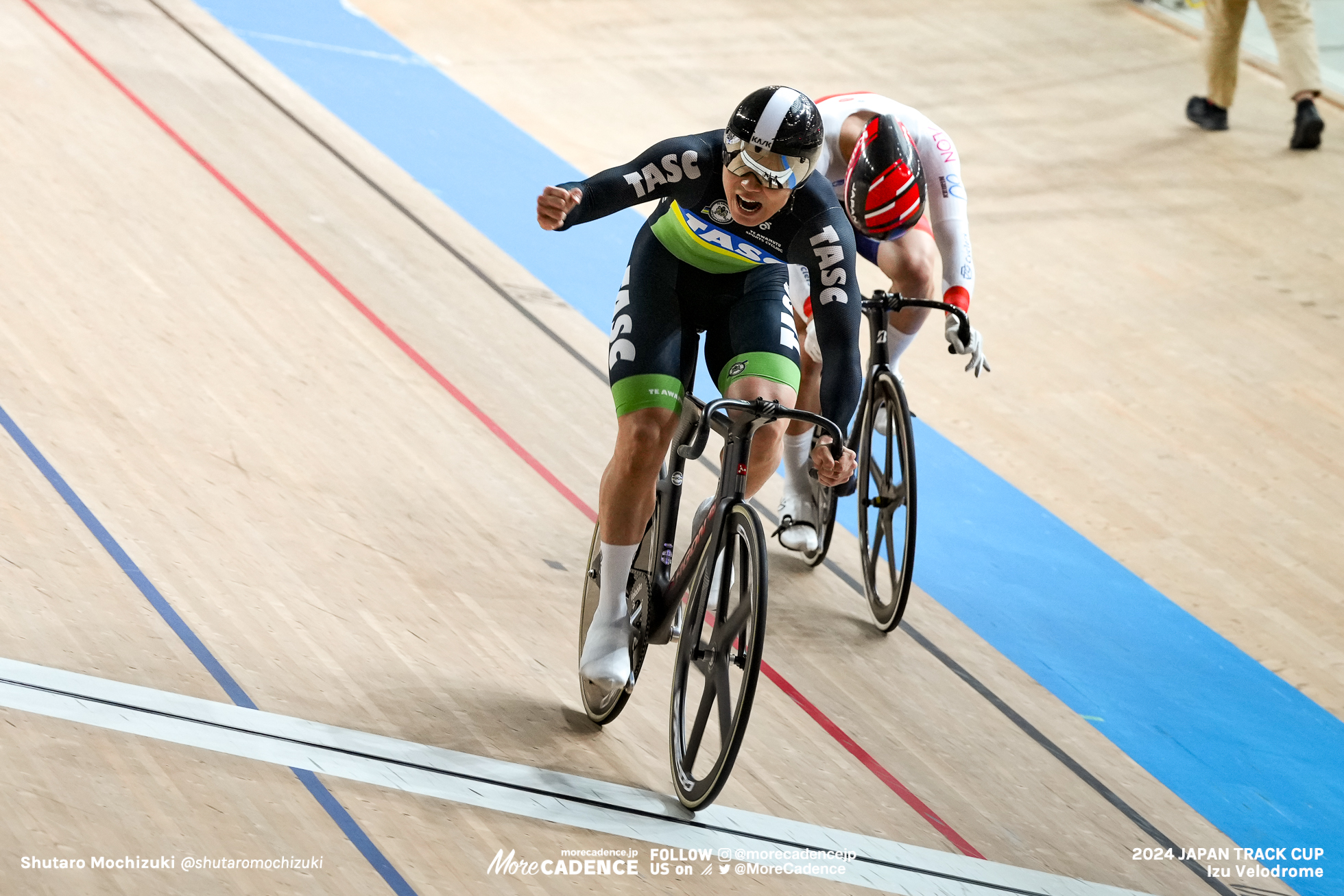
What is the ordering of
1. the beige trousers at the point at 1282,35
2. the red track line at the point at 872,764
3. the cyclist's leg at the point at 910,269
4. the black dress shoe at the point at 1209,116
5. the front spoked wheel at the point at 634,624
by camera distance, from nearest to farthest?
1. the front spoked wheel at the point at 634,624
2. the red track line at the point at 872,764
3. the cyclist's leg at the point at 910,269
4. the beige trousers at the point at 1282,35
5. the black dress shoe at the point at 1209,116

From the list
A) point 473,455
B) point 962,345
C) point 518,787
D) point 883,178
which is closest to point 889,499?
point 962,345

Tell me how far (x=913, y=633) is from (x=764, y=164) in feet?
5.07

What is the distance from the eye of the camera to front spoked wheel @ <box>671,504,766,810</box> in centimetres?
244

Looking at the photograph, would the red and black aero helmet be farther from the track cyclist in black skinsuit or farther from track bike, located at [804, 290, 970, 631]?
the track cyclist in black skinsuit

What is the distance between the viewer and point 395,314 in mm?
4609

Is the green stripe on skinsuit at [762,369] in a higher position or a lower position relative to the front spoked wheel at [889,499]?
higher

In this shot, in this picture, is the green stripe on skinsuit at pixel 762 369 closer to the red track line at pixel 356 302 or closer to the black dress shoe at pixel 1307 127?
the red track line at pixel 356 302

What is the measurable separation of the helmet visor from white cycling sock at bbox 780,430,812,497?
48.3 inches

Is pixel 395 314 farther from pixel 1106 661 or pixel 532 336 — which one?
pixel 1106 661

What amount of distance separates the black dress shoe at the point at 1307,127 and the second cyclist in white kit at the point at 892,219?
4.46m

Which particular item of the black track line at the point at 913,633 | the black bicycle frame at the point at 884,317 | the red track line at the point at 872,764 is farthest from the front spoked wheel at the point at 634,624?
the black bicycle frame at the point at 884,317

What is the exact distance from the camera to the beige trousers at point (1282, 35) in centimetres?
715

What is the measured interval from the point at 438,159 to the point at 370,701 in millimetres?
3669

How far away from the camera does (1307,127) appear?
723 centimetres
